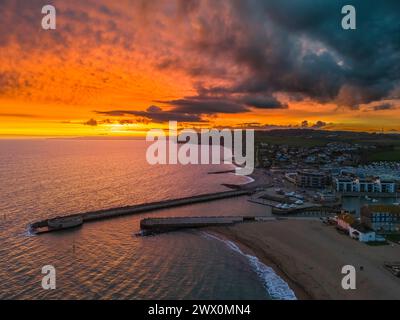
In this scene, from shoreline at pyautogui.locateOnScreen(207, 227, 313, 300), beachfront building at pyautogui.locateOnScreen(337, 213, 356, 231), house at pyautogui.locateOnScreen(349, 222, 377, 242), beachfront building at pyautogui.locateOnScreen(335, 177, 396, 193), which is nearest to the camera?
shoreline at pyautogui.locateOnScreen(207, 227, 313, 300)

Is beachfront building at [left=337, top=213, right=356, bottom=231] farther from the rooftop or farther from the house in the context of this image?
the rooftop

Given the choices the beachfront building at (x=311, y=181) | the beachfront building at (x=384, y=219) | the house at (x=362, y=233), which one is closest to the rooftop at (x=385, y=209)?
the beachfront building at (x=384, y=219)

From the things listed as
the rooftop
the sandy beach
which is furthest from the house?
the rooftop

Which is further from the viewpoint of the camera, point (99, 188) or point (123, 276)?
point (99, 188)

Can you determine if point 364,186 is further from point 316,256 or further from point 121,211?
point 121,211
